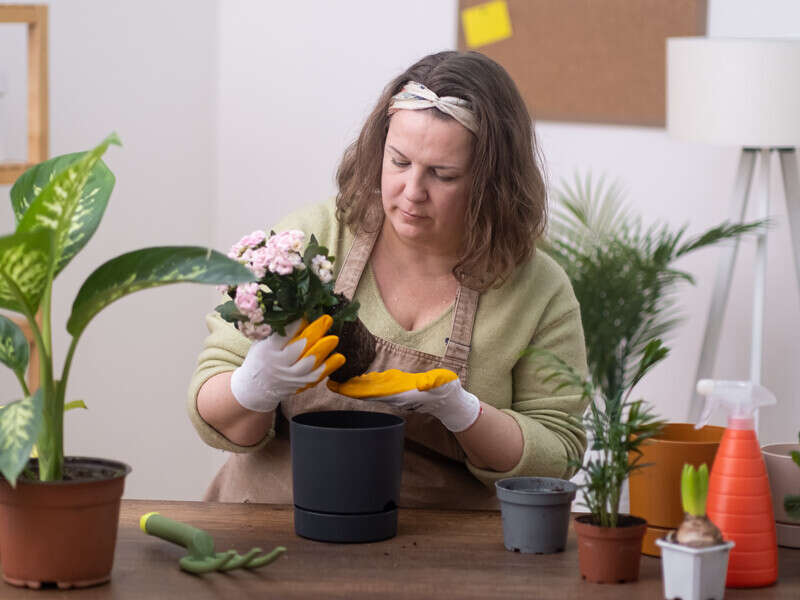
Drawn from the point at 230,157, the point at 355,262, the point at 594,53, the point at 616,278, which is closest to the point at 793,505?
the point at 355,262

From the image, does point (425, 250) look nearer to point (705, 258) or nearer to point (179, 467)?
point (705, 258)

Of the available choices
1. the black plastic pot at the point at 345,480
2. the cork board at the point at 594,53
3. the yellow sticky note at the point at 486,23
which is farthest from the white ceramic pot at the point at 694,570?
the yellow sticky note at the point at 486,23

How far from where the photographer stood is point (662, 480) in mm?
1362

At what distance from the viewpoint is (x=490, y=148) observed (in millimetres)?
1784

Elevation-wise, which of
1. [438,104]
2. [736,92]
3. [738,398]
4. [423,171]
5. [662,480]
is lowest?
[662,480]

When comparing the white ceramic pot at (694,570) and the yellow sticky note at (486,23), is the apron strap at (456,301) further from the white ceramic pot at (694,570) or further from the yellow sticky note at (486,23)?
the yellow sticky note at (486,23)

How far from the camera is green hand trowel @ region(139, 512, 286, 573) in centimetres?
130

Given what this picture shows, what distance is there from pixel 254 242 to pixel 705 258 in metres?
2.29

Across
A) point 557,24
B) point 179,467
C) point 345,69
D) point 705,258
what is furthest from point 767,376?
point 179,467

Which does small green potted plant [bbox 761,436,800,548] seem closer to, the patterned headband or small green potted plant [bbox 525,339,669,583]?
small green potted plant [bbox 525,339,669,583]

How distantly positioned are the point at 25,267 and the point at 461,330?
2.77 feet

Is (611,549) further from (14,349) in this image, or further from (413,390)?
(14,349)

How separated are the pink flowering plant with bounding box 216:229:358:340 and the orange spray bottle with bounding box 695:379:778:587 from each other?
18.9 inches

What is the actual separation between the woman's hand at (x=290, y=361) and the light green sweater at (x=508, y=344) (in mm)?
210
